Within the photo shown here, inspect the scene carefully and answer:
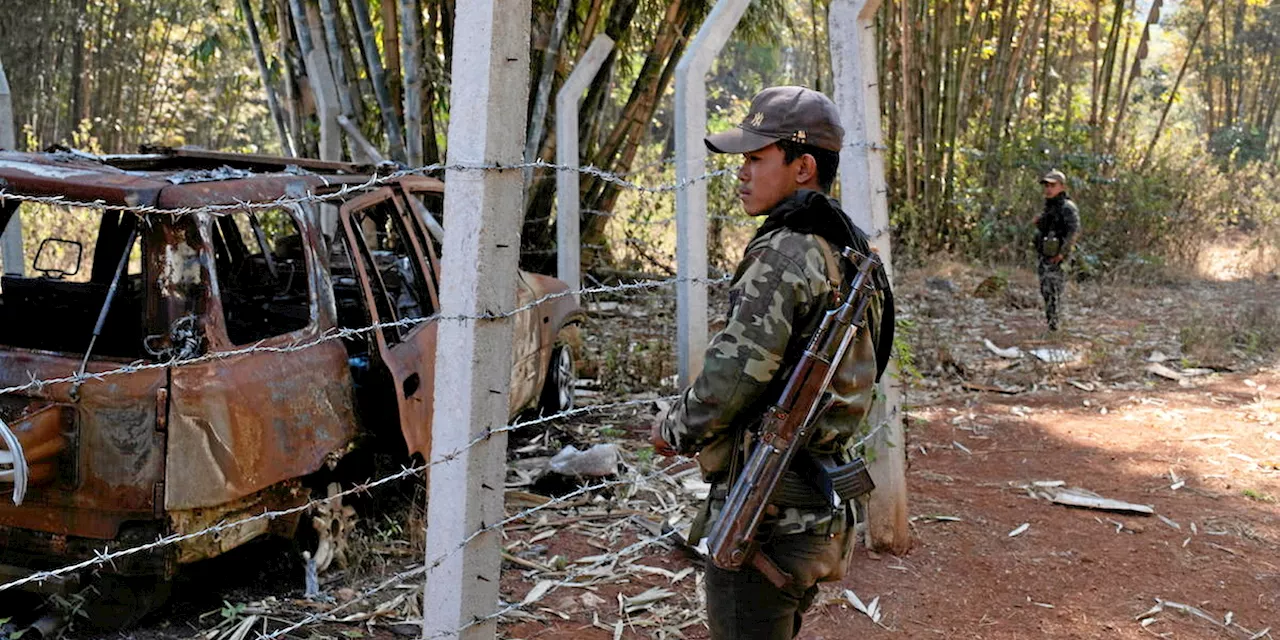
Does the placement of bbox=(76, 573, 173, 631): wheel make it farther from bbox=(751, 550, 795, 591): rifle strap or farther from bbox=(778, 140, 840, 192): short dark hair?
bbox=(778, 140, 840, 192): short dark hair

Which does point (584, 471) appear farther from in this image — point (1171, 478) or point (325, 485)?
point (1171, 478)

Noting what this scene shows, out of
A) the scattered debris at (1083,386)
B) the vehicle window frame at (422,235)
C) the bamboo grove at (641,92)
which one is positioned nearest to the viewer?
the vehicle window frame at (422,235)

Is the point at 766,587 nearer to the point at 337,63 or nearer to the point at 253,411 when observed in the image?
the point at 253,411

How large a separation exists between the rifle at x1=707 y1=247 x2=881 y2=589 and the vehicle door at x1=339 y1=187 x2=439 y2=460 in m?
1.83

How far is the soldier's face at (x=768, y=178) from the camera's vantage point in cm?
244

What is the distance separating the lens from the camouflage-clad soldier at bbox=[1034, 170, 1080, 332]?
1084cm

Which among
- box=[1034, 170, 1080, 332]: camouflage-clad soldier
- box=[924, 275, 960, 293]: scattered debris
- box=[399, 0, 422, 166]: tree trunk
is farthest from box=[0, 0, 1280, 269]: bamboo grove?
box=[1034, 170, 1080, 332]: camouflage-clad soldier

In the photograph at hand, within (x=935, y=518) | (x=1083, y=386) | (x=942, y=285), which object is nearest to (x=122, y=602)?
(x=935, y=518)

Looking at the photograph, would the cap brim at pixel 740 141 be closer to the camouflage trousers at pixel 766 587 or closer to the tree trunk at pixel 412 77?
the camouflage trousers at pixel 766 587

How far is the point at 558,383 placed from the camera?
6582mm

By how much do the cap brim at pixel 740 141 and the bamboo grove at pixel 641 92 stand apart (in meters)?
5.03

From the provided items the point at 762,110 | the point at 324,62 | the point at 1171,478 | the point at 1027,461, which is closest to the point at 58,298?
the point at 762,110

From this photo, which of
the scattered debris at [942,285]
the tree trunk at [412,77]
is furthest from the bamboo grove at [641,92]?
the scattered debris at [942,285]

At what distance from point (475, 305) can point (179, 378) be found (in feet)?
5.04
